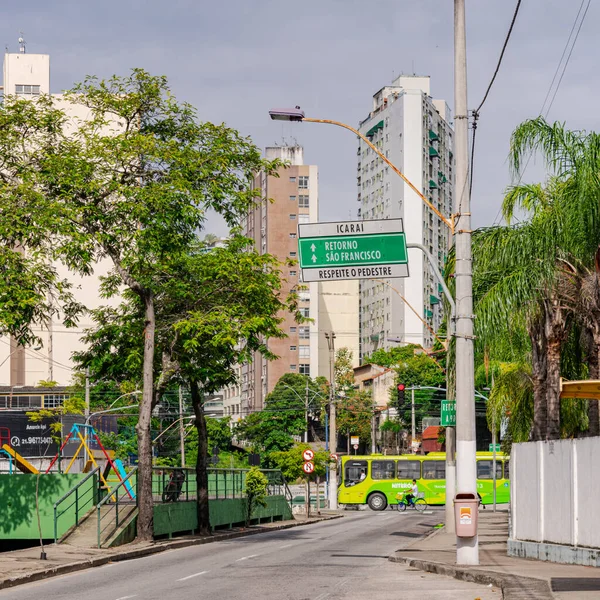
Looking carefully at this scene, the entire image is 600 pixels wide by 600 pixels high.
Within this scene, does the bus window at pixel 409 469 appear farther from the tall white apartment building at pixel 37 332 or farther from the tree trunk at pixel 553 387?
the tall white apartment building at pixel 37 332

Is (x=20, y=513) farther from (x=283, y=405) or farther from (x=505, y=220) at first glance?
(x=283, y=405)

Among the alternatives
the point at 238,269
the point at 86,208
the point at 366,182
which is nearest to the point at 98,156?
the point at 86,208

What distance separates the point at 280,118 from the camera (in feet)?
68.1

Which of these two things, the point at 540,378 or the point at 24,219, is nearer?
the point at 540,378

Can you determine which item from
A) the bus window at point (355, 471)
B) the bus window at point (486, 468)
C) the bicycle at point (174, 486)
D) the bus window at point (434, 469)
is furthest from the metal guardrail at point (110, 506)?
the bus window at point (486, 468)

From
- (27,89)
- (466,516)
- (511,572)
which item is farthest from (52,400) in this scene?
(511,572)

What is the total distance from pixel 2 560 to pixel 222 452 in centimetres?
8912

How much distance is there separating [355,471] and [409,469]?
3231mm

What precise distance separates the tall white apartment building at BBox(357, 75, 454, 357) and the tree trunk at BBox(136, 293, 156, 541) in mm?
101563

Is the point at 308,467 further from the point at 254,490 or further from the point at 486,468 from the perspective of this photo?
the point at 486,468

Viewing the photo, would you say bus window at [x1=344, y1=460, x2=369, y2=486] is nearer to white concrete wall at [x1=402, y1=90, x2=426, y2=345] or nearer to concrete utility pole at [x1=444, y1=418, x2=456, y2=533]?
concrete utility pole at [x1=444, y1=418, x2=456, y2=533]

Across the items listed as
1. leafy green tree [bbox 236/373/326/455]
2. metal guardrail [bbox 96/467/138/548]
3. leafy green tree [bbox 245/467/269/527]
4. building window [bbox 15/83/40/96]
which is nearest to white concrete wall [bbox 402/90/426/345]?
leafy green tree [bbox 236/373/326/455]

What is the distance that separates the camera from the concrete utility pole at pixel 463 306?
18797 mm

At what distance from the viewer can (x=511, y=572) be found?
16.9 meters
